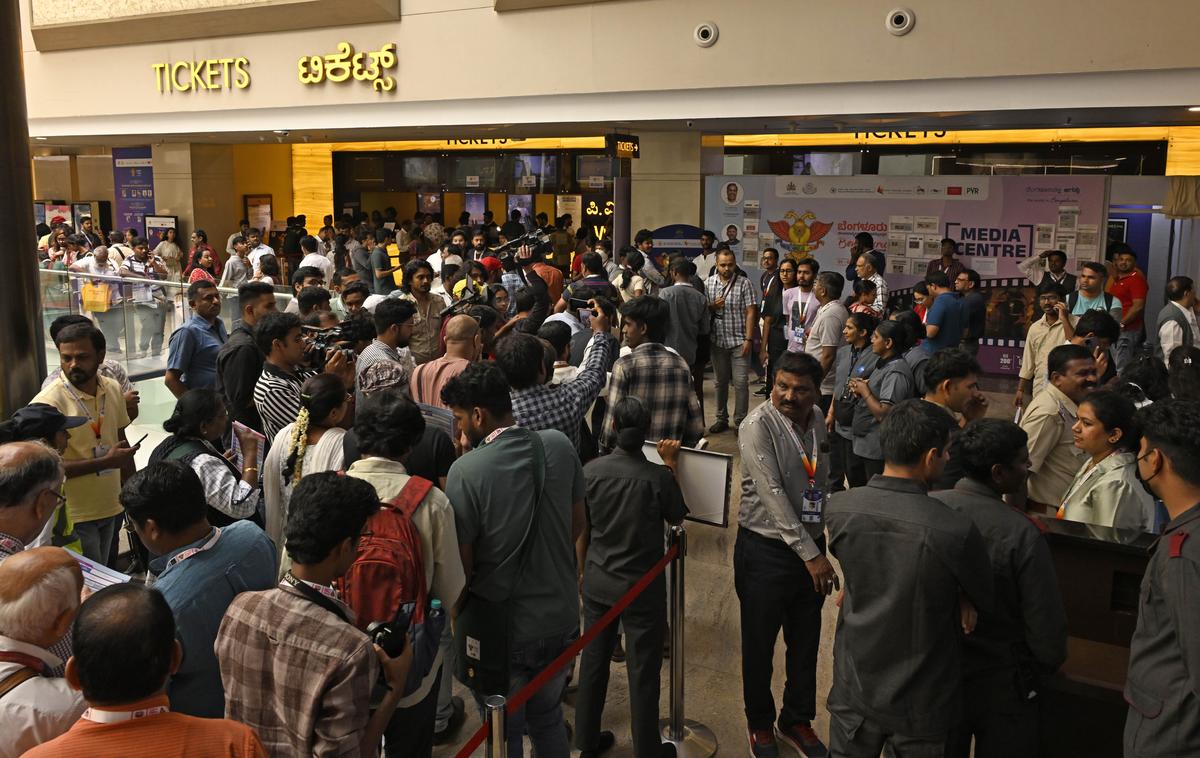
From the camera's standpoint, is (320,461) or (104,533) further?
(104,533)

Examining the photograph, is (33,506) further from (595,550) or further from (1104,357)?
(1104,357)

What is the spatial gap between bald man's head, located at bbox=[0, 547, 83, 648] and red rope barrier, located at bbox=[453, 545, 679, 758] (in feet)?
3.91

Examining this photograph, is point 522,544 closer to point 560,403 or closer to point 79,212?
point 560,403

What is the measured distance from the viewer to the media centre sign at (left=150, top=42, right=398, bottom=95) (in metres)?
14.4

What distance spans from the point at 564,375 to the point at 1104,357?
3.71 metres

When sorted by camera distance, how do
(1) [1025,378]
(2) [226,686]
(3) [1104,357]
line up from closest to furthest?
(2) [226,686], (3) [1104,357], (1) [1025,378]

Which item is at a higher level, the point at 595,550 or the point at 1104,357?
the point at 1104,357

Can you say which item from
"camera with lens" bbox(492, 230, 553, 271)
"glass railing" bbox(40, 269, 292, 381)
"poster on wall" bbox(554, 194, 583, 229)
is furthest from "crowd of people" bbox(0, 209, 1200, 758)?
"poster on wall" bbox(554, 194, 583, 229)

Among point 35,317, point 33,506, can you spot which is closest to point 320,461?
point 33,506

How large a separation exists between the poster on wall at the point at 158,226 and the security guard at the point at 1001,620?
20585mm

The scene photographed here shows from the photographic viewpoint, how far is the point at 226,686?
2.67m

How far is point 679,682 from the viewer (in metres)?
4.51

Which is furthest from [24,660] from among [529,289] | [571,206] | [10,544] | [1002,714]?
[571,206]

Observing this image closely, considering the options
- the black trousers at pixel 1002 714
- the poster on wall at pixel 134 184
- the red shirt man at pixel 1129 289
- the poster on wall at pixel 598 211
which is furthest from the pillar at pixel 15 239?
the poster on wall at pixel 134 184
